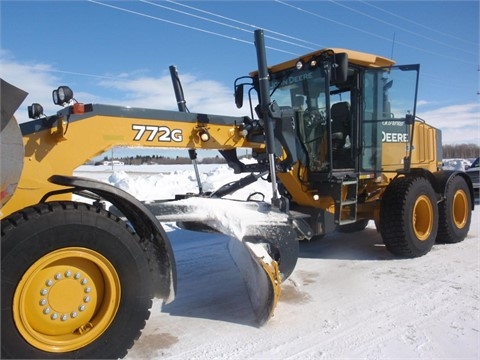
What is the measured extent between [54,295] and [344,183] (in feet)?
12.3

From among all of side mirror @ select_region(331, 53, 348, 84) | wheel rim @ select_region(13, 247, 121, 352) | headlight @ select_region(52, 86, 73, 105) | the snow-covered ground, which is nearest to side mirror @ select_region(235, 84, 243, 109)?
side mirror @ select_region(331, 53, 348, 84)

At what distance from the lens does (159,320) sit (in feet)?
11.9

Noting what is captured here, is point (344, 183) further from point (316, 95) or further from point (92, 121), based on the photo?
point (92, 121)

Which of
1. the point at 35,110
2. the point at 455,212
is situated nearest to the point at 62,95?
the point at 35,110

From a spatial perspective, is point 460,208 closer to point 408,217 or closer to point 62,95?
point 408,217

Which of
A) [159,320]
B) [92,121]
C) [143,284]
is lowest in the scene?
[159,320]

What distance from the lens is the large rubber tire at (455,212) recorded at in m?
6.49

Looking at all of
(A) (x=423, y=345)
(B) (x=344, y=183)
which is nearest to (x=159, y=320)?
(A) (x=423, y=345)

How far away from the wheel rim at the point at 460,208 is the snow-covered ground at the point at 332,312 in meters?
1.12

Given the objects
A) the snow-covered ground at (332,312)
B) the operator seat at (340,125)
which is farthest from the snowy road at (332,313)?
the operator seat at (340,125)

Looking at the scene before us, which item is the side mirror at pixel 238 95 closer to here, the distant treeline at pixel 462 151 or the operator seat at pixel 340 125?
the operator seat at pixel 340 125

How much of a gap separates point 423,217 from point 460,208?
145 cm

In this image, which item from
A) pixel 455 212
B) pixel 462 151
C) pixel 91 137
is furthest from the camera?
pixel 462 151

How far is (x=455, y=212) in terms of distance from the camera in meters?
7.10
